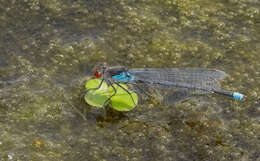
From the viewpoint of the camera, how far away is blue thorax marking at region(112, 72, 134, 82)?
4672 mm

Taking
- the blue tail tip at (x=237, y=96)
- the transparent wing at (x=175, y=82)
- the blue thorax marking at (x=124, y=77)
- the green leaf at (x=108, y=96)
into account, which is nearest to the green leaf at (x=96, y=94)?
the green leaf at (x=108, y=96)

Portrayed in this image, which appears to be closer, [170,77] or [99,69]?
[99,69]

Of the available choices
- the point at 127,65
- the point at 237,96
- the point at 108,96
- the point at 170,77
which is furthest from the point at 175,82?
the point at 108,96

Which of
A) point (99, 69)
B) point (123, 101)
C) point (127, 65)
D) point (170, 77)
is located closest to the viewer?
point (123, 101)

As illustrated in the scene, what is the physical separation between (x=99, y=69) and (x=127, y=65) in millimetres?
489

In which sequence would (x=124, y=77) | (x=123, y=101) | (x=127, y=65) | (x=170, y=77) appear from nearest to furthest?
(x=123, y=101), (x=124, y=77), (x=170, y=77), (x=127, y=65)

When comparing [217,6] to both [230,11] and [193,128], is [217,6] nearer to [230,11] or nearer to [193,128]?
[230,11]

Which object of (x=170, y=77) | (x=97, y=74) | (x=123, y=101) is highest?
(x=97, y=74)

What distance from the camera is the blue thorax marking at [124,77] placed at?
4.67 metres

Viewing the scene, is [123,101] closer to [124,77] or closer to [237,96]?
[124,77]

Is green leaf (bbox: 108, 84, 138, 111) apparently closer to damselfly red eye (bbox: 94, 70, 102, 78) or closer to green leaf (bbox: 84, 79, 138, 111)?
green leaf (bbox: 84, 79, 138, 111)

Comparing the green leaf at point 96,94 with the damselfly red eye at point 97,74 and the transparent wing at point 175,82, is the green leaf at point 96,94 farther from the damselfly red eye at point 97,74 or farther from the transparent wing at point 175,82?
the transparent wing at point 175,82

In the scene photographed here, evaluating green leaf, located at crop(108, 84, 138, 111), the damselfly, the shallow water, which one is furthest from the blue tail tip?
green leaf, located at crop(108, 84, 138, 111)

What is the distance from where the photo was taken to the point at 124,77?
4699 millimetres
